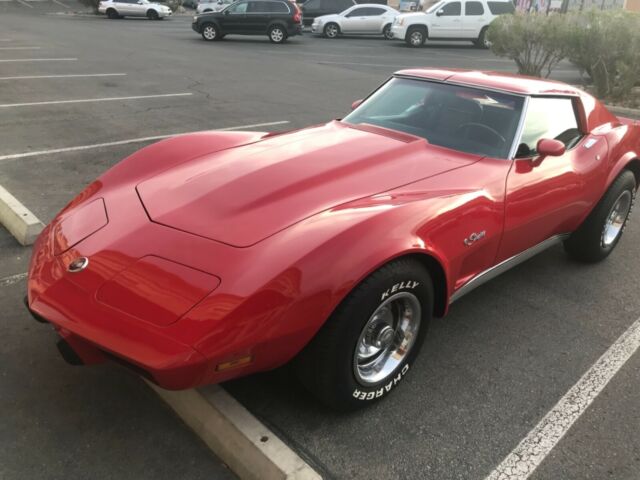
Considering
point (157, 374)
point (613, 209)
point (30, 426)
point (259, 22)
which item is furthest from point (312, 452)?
point (259, 22)

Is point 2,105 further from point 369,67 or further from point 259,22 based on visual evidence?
point 259,22

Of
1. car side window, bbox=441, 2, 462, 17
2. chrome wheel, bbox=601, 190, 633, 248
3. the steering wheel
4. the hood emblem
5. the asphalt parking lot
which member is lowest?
the asphalt parking lot

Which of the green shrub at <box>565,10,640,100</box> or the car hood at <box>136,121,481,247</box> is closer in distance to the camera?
the car hood at <box>136,121,481,247</box>

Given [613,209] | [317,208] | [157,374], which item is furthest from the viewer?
[613,209]

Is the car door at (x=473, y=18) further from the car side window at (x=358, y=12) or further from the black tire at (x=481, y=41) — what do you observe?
the car side window at (x=358, y=12)

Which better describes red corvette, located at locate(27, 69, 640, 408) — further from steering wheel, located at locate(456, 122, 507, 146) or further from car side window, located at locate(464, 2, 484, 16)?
car side window, located at locate(464, 2, 484, 16)

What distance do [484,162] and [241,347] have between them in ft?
6.19

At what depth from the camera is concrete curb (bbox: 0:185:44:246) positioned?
391cm

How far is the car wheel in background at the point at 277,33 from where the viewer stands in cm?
2036

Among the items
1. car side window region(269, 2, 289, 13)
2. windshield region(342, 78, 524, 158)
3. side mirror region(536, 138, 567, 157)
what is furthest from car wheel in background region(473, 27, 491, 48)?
side mirror region(536, 138, 567, 157)

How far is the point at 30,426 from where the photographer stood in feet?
7.69

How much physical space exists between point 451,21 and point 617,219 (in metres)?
18.9

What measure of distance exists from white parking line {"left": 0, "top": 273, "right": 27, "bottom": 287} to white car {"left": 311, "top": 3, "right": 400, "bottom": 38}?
21874mm

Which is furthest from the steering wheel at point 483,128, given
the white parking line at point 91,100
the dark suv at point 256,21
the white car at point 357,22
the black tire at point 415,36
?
the white car at point 357,22
